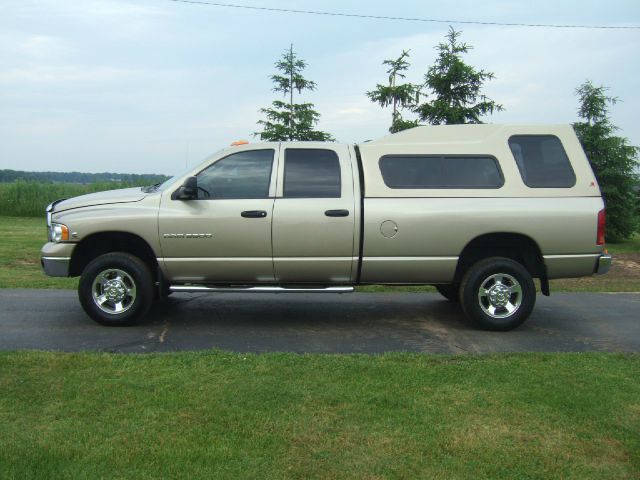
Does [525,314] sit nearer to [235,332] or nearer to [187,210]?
[235,332]

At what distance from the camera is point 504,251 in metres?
7.48

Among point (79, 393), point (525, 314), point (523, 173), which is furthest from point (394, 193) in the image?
point (79, 393)

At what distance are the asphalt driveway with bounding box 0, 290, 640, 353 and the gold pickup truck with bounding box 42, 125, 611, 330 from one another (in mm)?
417

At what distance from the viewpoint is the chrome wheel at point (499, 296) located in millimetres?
7223

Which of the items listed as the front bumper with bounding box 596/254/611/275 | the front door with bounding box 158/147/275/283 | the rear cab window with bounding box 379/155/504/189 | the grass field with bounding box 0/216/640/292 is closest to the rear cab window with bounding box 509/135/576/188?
the rear cab window with bounding box 379/155/504/189

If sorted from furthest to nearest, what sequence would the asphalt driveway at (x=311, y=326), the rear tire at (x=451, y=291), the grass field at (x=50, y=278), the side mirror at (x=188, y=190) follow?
the grass field at (x=50, y=278), the rear tire at (x=451, y=291), the side mirror at (x=188, y=190), the asphalt driveway at (x=311, y=326)

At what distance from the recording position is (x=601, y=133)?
23094 millimetres

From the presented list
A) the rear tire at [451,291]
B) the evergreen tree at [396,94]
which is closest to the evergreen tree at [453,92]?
the evergreen tree at [396,94]

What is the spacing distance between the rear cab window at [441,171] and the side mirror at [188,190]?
6.56 ft

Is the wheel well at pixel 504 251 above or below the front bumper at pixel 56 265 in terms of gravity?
above

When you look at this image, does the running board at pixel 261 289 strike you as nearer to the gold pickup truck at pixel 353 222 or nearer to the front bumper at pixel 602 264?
the gold pickup truck at pixel 353 222

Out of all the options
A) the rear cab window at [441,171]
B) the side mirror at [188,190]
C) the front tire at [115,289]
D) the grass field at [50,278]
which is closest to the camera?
the side mirror at [188,190]

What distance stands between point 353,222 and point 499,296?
1793 millimetres

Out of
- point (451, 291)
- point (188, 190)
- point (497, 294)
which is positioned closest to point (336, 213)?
point (188, 190)
